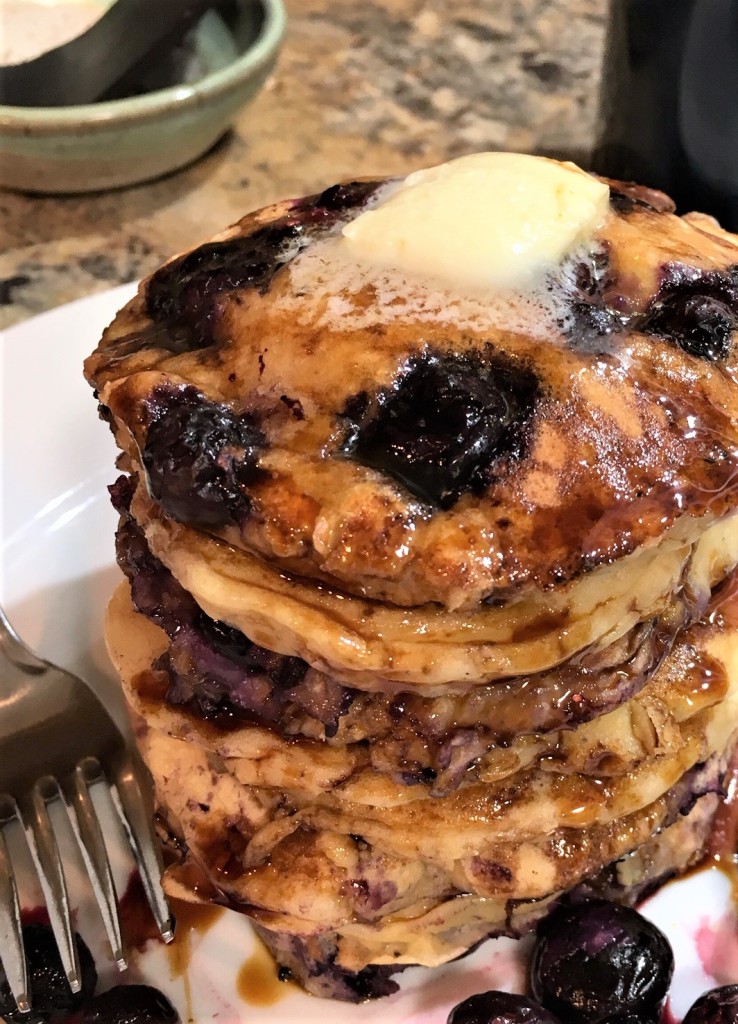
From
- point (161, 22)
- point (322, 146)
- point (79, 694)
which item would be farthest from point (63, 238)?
point (79, 694)

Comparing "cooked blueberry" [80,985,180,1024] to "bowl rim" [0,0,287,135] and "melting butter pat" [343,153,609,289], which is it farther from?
"bowl rim" [0,0,287,135]

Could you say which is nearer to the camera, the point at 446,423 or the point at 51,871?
the point at 446,423

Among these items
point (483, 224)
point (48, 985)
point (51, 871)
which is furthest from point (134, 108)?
point (48, 985)

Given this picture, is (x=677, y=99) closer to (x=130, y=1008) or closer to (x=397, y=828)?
(x=397, y=828)

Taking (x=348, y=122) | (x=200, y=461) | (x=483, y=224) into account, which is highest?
(x=483, y=224)

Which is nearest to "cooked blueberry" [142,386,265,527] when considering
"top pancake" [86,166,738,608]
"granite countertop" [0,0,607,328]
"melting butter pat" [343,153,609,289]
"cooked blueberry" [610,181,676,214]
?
"top pancake" [86,166,738,608]

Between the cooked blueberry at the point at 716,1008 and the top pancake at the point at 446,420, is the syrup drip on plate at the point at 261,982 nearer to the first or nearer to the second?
the cooked blueberry at the point at 716,1008

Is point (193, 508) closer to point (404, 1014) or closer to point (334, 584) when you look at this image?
point (334, 584)
